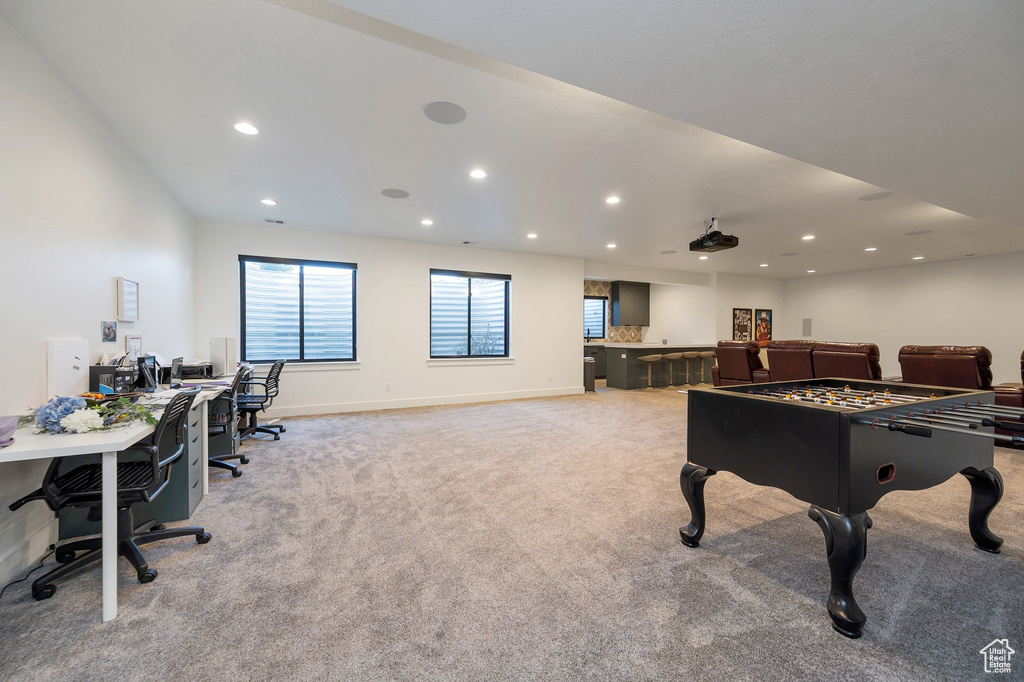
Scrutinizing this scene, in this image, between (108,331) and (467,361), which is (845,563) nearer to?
(108,331)

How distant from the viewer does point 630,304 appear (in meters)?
10.9

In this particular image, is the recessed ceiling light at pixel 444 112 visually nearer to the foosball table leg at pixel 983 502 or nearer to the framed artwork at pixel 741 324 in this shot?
the foosball table leg at pixel 983 502

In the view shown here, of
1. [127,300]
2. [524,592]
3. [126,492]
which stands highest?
[127,300]

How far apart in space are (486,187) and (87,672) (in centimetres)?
421

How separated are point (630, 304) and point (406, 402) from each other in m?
6.66

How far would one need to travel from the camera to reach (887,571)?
2.09 m

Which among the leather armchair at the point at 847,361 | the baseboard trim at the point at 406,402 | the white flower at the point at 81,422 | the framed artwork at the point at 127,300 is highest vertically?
the framed artwork at the point at 127,300

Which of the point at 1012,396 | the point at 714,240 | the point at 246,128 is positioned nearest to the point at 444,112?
the point at 246,128

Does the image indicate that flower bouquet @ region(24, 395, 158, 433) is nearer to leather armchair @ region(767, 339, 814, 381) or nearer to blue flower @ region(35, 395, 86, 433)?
blue flower @ region(35, 395, 86, 433)

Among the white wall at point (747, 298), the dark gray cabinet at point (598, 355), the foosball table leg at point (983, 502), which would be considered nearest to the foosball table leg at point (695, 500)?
the foosball table leg at point (983, 502)

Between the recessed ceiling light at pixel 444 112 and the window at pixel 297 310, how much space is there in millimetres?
3996

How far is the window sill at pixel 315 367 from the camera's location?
5.96m

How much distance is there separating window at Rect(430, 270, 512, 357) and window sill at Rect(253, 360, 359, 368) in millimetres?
1370

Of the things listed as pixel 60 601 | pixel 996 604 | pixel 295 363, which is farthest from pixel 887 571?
pixel 295 363
